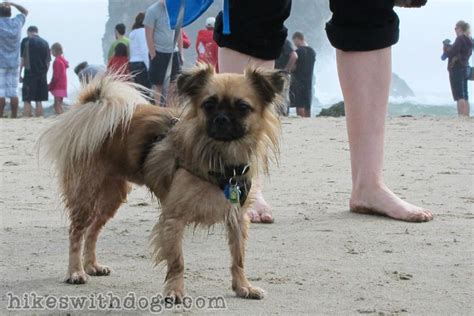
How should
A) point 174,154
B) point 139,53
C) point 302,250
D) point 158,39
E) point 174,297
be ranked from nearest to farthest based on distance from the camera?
point 174,297
point 174,154
point 302,250
point 158,39
point 139,53

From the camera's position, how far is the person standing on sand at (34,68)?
18109mm

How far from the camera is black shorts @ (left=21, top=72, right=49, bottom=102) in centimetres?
1816

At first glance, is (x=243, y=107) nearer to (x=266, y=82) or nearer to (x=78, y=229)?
(x=266, y=82)

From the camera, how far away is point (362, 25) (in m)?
5.40

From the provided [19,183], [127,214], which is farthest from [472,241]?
[19,183]

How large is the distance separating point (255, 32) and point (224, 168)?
1.53m

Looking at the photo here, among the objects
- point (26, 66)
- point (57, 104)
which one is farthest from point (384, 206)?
point (57, 104)

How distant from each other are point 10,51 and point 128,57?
7.76 ft

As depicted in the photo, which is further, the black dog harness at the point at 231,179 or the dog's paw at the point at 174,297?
the black dog harness at the point at 231,179

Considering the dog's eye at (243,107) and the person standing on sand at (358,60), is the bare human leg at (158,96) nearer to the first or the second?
the person standing on sand at (358,60)

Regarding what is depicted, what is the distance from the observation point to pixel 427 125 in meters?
11.5

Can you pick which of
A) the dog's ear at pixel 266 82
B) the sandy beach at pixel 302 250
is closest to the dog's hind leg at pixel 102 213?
the sandy beach at pixel 302 250

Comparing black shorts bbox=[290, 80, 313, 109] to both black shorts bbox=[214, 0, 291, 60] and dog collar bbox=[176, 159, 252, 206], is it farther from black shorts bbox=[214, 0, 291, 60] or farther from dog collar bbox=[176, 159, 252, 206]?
dog collar bbox=[176, 159, 252, 206]

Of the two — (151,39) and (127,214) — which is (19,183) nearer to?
(127,214)
